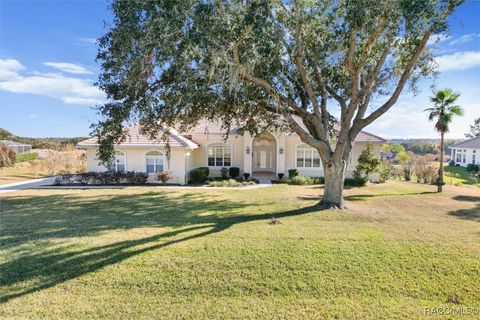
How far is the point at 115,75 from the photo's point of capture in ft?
37.9

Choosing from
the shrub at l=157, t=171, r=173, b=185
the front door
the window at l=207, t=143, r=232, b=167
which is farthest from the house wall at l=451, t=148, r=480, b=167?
the shrub at l=157, t=171, r=173, b=185

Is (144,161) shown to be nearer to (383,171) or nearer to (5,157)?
(5,157)

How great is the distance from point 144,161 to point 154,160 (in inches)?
→ 30.0

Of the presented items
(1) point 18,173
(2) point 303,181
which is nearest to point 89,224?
(2) point 303,181

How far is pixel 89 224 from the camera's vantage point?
1093 centimetres

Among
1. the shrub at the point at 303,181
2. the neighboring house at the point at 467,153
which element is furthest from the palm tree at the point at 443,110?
the neighboring house at the point at 467,153

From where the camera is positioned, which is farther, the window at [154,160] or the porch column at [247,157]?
the porch column at [247,157]

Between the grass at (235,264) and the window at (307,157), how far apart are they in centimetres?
1361

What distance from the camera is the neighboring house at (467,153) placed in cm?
4719

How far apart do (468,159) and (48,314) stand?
60.0 m

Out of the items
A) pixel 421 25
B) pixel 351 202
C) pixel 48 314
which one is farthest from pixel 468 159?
pixel 48 314

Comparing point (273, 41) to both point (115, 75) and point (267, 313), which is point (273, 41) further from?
point (267, 313)

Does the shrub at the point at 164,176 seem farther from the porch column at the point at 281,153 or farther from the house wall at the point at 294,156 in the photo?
the house wall at the point at 294,156

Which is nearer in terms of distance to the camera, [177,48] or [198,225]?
[177,48]
